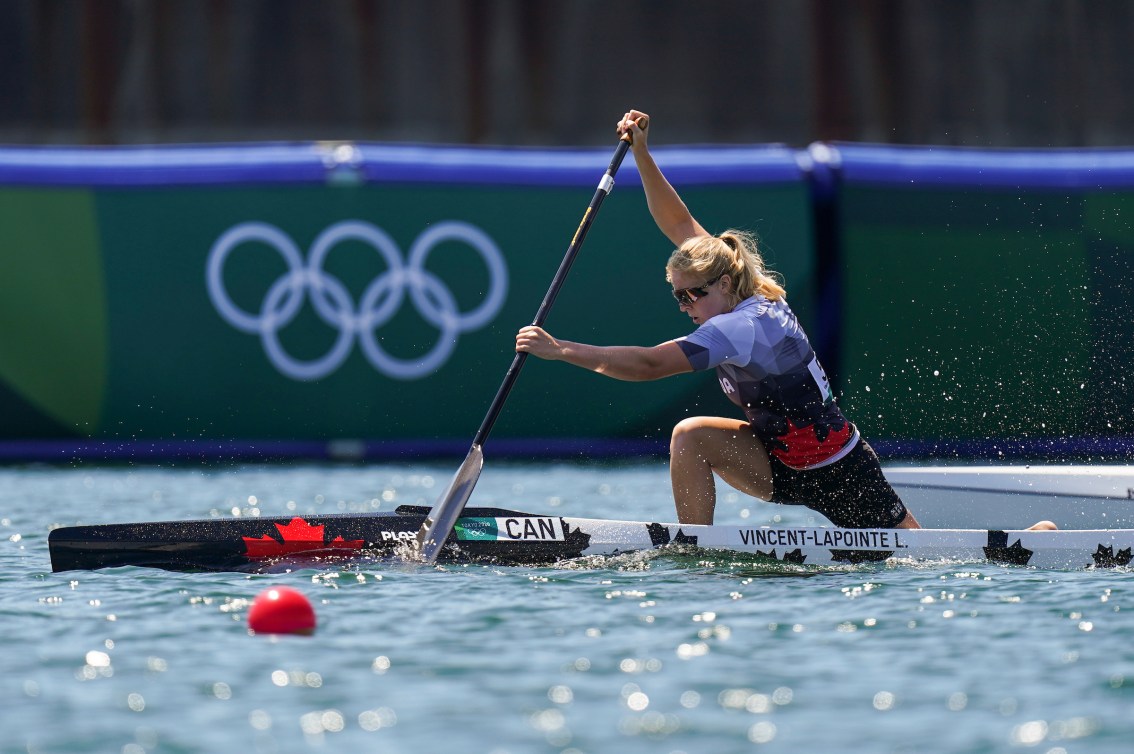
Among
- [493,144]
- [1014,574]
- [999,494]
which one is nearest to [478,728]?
[1014,574]

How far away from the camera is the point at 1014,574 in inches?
238

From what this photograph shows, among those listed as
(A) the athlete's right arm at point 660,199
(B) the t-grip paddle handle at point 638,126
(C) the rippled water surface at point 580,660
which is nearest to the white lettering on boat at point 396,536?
(C) the rippled water surface at point 580,660

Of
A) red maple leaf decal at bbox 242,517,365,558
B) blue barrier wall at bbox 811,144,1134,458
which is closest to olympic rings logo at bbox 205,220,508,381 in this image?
blue barrier wall at bbox 811,144,1134,458

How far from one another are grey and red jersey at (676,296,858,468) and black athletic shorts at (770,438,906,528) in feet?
0.17

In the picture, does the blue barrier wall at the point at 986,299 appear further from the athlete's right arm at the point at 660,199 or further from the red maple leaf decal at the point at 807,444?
the red maple leaf decal at the point at 807,444

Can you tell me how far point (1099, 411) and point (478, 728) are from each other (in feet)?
25.0

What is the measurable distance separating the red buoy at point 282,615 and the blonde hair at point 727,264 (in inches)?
83.1

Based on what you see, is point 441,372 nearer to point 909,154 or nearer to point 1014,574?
point 909,154

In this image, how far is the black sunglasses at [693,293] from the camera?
21.2 ft

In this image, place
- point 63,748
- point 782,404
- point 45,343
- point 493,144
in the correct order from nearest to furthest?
point 63,748 → point 782,404 → point 45,343 → point 493,144

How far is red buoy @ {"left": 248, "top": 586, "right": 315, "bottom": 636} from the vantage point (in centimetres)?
502

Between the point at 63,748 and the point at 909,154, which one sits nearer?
the point at 63,748

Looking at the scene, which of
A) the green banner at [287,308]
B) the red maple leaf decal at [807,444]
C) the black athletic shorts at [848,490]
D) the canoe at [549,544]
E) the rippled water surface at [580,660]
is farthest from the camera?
the green banner at [287,308]

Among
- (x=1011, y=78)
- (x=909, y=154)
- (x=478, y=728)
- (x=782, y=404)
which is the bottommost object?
(x=478, y=728)
